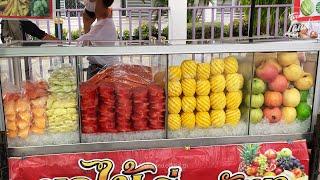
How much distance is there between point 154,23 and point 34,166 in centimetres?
629

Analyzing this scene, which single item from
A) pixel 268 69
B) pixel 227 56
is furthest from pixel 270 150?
pixel 227 56

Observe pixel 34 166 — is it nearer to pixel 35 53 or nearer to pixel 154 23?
pixel 35 53

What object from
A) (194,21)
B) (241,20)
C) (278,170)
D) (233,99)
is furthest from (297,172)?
(241,20)

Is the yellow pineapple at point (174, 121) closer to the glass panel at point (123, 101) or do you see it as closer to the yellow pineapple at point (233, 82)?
the glass panel at point (123, 101)

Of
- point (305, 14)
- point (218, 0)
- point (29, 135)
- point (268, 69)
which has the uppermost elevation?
point (218, 0)

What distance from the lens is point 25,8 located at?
1875mm

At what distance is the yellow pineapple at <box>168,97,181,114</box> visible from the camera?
6.70 feet

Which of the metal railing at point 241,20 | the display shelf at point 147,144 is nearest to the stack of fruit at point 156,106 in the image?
the display shelf at point 147,144

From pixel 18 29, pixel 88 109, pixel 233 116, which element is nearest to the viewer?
pixel 88 109

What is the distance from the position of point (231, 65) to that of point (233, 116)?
31 cm

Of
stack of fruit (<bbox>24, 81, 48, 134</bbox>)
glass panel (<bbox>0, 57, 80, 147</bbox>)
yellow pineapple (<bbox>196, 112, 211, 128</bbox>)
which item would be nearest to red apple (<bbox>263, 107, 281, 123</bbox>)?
yellow pineapple (<bbox>196, 112, 211, 128</bbox>)

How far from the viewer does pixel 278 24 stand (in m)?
6.67

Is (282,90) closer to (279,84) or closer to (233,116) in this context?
(279,84)

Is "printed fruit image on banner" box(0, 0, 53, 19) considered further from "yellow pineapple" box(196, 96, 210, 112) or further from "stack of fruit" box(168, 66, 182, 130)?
"yellow pineapple" box(196, 96, 210, 112)
